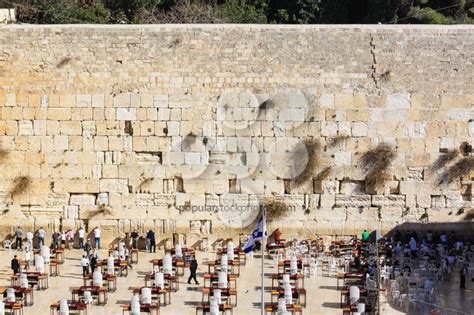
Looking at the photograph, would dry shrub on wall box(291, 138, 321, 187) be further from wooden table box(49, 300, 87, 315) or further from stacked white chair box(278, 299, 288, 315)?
wooden table box(49, 300, 87, 315)

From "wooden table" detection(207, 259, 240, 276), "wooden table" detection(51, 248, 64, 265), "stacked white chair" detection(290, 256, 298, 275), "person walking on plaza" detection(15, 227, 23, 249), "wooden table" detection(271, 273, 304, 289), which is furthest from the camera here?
"person walking on plaza" detection(15, 227, 23, 249)

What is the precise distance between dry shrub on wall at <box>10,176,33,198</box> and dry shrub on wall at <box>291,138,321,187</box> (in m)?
6.39

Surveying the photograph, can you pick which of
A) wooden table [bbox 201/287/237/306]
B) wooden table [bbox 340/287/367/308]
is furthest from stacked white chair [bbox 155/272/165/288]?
wooden table [bbox 340/287/367/308]

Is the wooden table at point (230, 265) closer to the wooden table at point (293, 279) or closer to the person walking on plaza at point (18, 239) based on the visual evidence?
the wooden table at point (293, 279)

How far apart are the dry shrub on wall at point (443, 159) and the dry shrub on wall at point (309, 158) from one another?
9.05 feet

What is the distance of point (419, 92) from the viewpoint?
33812 mm

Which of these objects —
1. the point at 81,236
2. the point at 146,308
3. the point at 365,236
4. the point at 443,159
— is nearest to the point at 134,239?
the point at 81,236

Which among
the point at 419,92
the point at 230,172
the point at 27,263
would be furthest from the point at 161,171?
the point at 419,92

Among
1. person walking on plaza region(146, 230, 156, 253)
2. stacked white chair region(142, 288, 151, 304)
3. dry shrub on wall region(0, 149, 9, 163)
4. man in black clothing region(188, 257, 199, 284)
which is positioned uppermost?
dry shrub on wall region(0, 149, 9, 163)

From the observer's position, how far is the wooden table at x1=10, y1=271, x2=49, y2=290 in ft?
97.6

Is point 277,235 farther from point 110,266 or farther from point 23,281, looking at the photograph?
point 23,281

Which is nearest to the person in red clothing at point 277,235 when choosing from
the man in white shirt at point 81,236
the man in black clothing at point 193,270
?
the man in black clothing at point 193,270

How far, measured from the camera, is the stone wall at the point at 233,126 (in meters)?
33.8

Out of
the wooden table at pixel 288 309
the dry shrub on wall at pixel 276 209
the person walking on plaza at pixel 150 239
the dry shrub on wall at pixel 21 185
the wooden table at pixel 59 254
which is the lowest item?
the wooden table at pixel 288 309
